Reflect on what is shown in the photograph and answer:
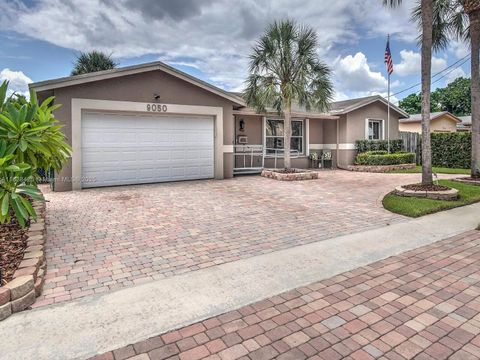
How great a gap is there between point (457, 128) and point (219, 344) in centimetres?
3614

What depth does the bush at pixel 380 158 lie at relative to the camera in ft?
54.6

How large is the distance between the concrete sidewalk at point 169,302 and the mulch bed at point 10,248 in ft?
2.57

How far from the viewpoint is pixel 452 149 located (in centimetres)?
1767

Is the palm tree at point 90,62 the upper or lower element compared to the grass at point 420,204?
upper

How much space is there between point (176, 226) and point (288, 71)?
8551mm

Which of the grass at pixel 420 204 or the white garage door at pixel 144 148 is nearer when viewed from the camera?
the grass at pixel 420 204

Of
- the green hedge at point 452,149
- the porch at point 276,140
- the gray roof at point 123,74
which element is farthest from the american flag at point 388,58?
the gray roof at point 123,74

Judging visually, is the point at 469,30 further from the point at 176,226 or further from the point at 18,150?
the point at 18,150

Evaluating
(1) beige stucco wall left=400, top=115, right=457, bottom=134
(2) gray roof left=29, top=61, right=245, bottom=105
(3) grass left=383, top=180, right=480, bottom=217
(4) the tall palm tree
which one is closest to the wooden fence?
(4) the tall palm tree

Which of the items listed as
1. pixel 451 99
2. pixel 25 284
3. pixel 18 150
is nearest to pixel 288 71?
pixel 18 150

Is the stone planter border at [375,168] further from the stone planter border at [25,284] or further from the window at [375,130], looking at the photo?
the stone planter border at [25,284]

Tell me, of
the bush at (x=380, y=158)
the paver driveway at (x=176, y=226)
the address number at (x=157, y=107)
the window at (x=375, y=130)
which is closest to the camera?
the paver driveway at (x=176, y=226)

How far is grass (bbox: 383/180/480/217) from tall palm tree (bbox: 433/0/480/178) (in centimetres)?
311

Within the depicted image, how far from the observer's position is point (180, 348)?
2615 mm
